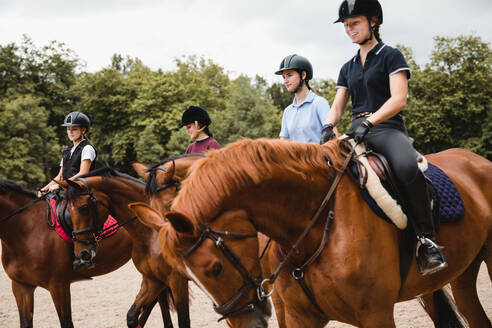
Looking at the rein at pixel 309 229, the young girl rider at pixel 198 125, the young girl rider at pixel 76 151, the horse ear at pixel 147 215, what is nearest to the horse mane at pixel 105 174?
the young girl rider at pixel 76 151

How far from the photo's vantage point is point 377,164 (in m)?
2.81

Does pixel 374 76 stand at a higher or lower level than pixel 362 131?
higher

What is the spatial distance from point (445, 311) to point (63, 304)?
15.1 feet

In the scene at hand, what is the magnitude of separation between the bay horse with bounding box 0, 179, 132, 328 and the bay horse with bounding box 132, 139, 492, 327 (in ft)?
12.7

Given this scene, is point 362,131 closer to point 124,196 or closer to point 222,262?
point 222,262

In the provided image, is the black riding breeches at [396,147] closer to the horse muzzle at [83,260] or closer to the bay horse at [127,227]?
the bay horse at [127,227]

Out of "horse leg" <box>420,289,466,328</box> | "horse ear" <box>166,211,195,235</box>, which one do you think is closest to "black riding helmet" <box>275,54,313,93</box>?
"horse leg" <box>420,289,466,328</box>

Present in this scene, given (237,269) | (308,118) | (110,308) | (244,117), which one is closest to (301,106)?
(308,118)

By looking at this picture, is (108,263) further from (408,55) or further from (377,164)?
(408,55)

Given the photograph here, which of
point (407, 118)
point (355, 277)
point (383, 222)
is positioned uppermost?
point (383, 222)

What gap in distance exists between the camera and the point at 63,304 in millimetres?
5402

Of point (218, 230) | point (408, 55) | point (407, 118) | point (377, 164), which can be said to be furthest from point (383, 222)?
point (408, 55)

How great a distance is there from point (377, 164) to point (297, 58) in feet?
7.70

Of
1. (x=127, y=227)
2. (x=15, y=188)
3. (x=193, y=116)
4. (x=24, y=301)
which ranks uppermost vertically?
(x=193, y=116)
